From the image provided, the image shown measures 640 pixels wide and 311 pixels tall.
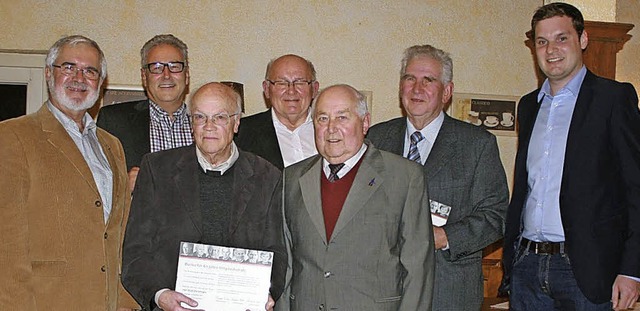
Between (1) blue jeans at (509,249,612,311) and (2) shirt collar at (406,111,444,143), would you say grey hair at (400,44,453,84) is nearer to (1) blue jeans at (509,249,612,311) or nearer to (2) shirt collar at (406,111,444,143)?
(2) shirt collar at (406,111,444,143)

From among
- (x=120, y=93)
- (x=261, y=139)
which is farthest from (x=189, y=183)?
(x=120, y=93)

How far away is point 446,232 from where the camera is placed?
137 inches

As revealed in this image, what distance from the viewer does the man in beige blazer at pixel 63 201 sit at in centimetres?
305

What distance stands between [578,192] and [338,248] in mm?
1149

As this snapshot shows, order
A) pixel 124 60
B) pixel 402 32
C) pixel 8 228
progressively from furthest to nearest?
pixel 402 32 < pixel 124 60 < pixel 8 228

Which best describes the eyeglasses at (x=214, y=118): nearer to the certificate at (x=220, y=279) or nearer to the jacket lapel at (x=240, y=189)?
the jacket lapel at (x=240, y=189)

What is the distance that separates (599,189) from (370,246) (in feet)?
3.65

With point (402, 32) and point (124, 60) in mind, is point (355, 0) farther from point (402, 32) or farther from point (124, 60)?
point (124, 60)

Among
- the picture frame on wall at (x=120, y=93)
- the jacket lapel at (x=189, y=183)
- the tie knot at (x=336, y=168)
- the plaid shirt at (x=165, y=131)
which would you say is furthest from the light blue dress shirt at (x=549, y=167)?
the picture frame on wall at (x=120, y=93)

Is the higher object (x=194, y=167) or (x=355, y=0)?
(x=355, y=0)

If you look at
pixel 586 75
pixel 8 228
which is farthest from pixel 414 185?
pixel 8 228

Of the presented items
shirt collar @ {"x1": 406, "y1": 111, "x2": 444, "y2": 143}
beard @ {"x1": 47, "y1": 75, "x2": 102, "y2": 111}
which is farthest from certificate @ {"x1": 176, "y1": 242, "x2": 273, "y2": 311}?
shirt collar @ {"x1": 406, "y1": 111, "x2": 444, "y2": 143}

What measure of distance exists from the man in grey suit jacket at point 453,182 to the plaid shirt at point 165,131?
3.76 ft

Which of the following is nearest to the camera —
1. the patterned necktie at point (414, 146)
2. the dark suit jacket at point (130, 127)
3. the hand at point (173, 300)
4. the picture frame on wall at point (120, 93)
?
the hand at point (173, 300)
